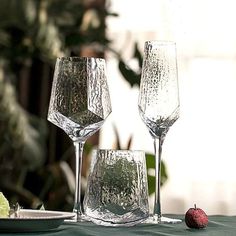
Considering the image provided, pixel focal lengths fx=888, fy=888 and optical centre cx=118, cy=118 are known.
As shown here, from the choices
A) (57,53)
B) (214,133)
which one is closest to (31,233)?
(57,53)

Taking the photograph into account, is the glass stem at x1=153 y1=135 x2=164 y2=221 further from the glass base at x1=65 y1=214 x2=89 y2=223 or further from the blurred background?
the blurred background

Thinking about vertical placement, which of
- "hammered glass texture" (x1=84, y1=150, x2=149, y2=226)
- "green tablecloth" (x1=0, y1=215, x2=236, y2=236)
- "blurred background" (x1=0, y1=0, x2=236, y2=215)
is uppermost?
"blurred background" (x1=0, y1=0, x2=236, y2=215)

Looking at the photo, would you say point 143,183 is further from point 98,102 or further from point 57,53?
point 57,53

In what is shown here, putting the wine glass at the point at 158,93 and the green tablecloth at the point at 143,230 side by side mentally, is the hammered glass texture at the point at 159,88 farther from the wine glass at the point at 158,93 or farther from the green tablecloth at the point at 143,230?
the green tablecloth at the point at 143,230

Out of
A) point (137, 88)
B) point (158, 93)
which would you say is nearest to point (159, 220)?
point (158, 93)

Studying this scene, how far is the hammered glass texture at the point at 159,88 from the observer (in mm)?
1282

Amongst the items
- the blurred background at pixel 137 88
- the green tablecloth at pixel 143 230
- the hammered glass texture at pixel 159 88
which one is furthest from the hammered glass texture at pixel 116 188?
the blurred background at pixel 137 88

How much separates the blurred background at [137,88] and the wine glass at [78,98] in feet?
6.76

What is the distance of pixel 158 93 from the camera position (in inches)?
50.5

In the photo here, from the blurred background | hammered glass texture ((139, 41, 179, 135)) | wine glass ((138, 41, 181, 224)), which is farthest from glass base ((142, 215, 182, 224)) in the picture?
the blurred background

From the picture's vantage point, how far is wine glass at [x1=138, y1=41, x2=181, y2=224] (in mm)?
1282

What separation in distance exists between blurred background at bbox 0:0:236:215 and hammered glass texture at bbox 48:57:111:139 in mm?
2062

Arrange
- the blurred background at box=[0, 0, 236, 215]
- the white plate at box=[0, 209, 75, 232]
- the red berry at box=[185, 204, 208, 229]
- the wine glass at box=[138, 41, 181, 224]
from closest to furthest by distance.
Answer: the white plate at box=[0, 209, 75, 232]
the red berry at box=[185, 204, 208, 229]
the wine glass at box=[138, 41, 181, 224]
the blurred background at box=[0, 0, 236, 215]

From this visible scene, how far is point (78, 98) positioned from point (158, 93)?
0.39 ft
